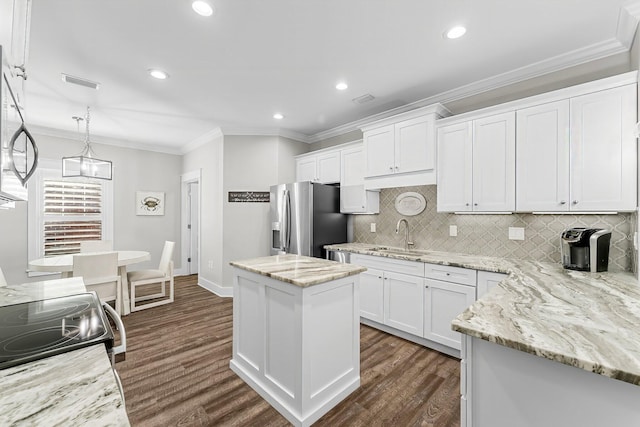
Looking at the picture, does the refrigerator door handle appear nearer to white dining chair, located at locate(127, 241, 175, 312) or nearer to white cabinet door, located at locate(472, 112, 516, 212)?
white dining chair, located at locate(127, 241, 175, 312)

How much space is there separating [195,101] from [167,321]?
2.75 m

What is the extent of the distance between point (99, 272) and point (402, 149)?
3.75 m

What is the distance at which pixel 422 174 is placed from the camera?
9.73ft

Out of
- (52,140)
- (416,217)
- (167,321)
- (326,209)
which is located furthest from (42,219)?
(416,217)

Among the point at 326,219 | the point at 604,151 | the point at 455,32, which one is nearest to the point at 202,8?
the point at 455,32

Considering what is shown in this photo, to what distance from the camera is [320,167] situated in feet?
13.8

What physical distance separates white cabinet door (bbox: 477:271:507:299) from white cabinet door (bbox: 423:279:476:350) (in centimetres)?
6

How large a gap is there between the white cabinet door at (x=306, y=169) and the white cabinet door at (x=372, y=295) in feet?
6.06

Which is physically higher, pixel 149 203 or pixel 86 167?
pixel 86 167

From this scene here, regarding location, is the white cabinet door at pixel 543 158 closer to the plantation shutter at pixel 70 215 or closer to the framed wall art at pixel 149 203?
the framed wall art at pixel 149 203

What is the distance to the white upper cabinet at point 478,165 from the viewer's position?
246cm

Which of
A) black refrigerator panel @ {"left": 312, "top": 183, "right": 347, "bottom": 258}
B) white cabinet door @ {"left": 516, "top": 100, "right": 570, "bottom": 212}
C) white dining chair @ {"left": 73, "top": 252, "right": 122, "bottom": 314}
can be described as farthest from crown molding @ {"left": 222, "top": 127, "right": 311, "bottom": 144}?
white cabinet door @ {"left": 516, "top": 100, "right": 570, "bottom": 212}

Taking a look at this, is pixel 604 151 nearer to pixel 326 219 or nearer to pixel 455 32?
pixel 455 32

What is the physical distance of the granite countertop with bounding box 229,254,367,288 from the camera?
173cm
